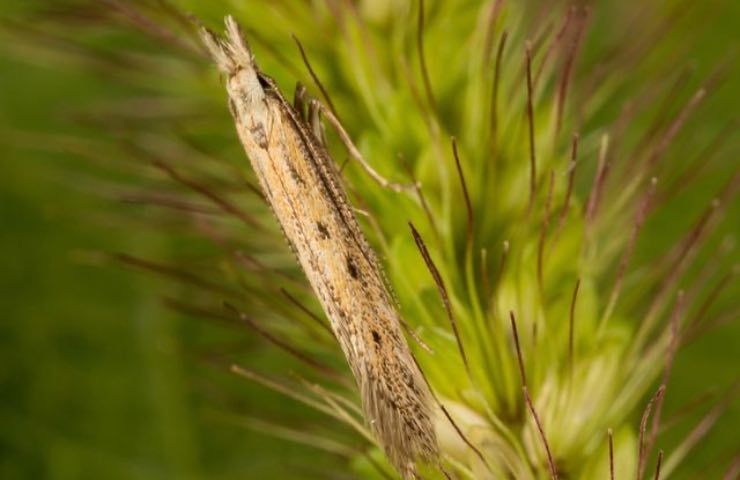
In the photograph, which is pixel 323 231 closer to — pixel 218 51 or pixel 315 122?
pixel 315 122

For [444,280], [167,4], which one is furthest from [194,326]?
[444,280]

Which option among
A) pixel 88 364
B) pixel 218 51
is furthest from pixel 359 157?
pixel 88 364

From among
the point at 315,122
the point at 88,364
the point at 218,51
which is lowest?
the point at 315,122

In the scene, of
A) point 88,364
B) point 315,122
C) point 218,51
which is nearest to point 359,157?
point 315,122

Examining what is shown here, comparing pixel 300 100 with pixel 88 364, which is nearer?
pixel 300 100

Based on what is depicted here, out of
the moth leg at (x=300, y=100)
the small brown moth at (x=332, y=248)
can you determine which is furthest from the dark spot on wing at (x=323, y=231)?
the moth leg at (x=300, y=100)

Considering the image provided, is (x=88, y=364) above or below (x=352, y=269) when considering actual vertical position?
above
